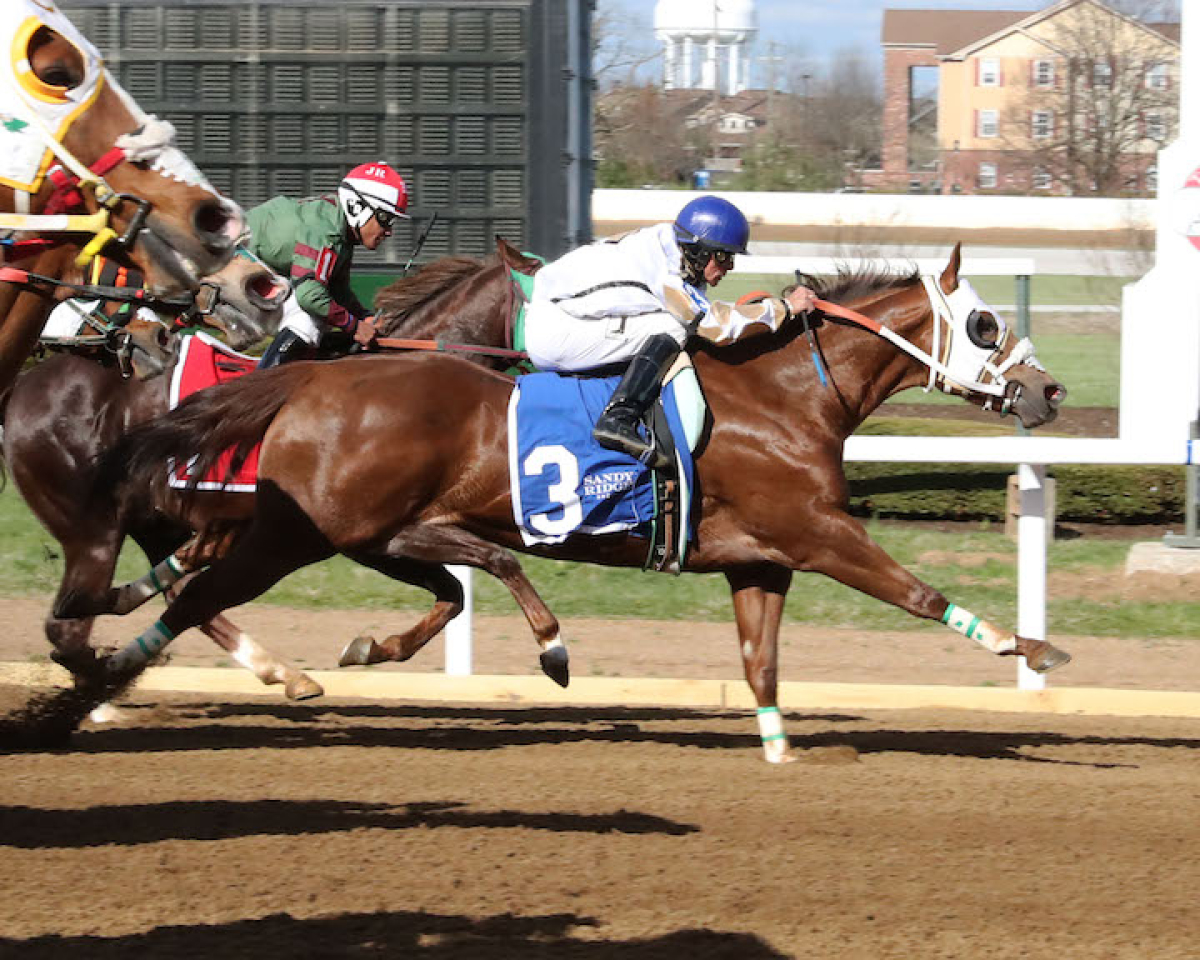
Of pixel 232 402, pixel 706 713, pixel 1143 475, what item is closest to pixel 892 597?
pixel 706 713

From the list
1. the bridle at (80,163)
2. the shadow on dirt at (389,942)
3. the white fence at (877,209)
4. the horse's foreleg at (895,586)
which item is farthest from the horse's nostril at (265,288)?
the white fence at (877,209)

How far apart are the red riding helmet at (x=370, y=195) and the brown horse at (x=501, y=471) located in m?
0.92

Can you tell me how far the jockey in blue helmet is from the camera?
600cm

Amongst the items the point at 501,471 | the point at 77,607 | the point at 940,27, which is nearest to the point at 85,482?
the point at 77,607

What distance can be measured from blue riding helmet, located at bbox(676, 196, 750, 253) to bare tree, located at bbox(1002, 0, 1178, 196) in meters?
22.5

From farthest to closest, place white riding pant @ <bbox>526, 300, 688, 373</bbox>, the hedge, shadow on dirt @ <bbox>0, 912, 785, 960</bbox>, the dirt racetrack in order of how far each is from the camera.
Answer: the hedge
white riding pant @ <bbox>526, 300, 688, 373</bbox>
the dirt racetrack
shadow on dirt @ <bbox>0, 912, 785, 960</bbox>

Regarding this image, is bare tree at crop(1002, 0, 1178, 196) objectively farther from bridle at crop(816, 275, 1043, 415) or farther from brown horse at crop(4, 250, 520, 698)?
brown horse at crop(4, 250, 520, 698)

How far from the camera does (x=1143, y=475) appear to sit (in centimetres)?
1034

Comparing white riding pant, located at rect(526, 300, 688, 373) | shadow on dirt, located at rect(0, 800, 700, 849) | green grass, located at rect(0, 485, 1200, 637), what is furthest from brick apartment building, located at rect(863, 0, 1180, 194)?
shadow on dirt, located at rect(0, 800, 700, 849)

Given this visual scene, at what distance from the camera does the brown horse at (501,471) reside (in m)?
5.89

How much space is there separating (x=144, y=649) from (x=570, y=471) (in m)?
1.47

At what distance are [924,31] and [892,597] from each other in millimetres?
66466

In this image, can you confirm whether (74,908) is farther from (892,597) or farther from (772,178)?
(772,178)

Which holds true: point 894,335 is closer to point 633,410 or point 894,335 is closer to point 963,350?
point 963,350
